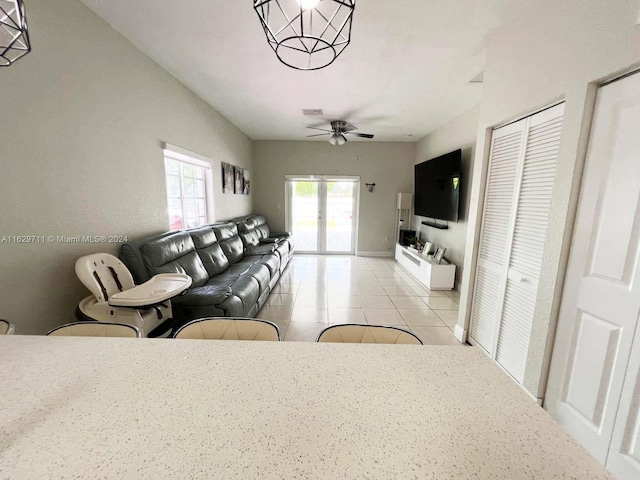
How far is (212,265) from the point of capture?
3.08 meters

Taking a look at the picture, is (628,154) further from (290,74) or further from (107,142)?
(107,142)

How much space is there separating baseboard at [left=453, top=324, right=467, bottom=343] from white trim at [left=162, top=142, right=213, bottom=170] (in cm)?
A: 369

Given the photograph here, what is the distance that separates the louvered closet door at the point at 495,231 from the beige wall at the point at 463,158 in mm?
Answer: 1604

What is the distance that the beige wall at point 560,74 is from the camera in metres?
1.22

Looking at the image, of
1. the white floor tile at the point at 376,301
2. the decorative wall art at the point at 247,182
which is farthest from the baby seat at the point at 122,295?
the decorative wall art at the point at 247,182

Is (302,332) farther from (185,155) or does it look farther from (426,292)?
(185,155)

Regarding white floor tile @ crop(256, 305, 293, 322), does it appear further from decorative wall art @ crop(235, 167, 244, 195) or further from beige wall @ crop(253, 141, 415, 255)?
beige wall @ crop(253, 141, 415, 255)

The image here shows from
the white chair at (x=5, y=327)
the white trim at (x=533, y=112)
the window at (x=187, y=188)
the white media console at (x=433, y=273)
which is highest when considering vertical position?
the white trim at (x=533, y=112)

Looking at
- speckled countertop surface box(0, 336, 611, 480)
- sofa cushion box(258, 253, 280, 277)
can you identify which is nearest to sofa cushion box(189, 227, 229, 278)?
sofa cushion box(258, 253, 280, 277)

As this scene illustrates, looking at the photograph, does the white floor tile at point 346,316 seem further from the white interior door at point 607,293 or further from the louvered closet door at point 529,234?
the white interior door at point 607,293

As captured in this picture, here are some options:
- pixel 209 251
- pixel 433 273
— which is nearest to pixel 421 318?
pixel 433 273

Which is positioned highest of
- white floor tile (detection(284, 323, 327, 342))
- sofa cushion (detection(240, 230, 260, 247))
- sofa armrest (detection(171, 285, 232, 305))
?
sofa cushion (detection(240, 230, 260, 247))

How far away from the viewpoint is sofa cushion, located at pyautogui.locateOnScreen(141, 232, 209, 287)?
223cm

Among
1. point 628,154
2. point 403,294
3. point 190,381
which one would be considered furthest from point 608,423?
point 403,294
